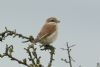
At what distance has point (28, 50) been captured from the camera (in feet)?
9.18

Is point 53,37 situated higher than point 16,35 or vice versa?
point 16,35

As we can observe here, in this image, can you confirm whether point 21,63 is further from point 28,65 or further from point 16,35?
point 16,35

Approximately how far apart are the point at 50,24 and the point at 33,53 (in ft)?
20.1

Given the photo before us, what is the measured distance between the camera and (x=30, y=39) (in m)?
3.25

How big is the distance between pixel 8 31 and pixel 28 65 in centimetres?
64

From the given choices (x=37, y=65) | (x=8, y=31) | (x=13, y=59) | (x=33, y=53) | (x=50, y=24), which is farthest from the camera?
(x=50, y=24)

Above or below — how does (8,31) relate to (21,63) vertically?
above

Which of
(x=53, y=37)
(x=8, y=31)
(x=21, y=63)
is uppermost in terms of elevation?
(x=8, y=31)

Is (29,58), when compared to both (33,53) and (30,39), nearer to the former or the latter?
(33,53)

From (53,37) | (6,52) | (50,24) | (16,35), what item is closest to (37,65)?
(6,52)

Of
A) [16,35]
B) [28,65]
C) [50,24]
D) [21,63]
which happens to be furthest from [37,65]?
[50,24]

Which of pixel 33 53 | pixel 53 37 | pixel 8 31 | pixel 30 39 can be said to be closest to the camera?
pixel 33 53

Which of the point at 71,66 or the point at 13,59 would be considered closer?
the point at 13,59

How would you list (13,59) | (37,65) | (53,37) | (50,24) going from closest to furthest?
1. (37,65)
2. (13,59)
3. (53,37)
4. (50,24)
